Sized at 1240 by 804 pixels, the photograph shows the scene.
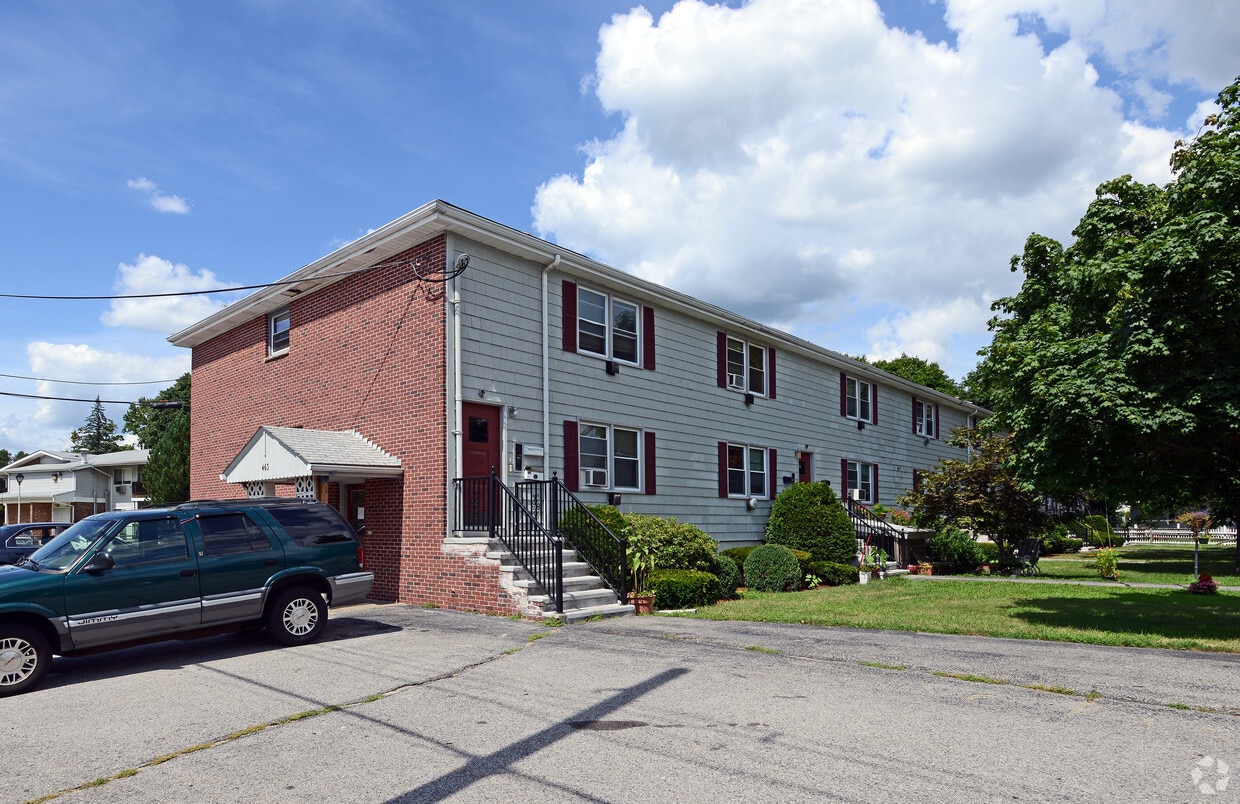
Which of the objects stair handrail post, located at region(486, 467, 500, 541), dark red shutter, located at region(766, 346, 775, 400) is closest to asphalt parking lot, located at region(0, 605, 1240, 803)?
stair handrail post, located at region(486, 467, 500, 541)

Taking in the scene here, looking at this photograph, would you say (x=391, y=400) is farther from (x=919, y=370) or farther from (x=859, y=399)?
(x=919, y=370)

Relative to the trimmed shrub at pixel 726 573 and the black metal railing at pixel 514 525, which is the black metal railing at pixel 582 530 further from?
the trimmed shrub at pixel 726 573

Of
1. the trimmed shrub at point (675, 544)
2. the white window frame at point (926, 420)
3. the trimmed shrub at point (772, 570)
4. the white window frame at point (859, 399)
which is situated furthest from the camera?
the white window frame at point (926, 420)

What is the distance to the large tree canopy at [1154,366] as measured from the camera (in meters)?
9.11

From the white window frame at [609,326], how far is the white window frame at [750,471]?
4.32 meters

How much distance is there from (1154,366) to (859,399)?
57.8 feet

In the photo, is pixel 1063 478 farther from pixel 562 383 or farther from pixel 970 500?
pixel 970 500

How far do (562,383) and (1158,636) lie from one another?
32.9ft

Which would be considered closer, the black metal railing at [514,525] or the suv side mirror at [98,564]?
the suv side mirror at [98,564]

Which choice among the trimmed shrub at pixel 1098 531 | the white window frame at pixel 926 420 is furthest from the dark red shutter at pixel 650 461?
the trimmed shrub at pixel 1098 531

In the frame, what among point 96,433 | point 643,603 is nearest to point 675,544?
point 643,603

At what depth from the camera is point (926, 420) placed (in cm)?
3247

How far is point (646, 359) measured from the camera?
18125 mm

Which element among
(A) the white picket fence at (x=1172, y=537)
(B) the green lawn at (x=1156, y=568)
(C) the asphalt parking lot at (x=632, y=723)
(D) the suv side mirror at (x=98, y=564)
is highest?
(D) the suv side mirror at (x=98, y=564)
